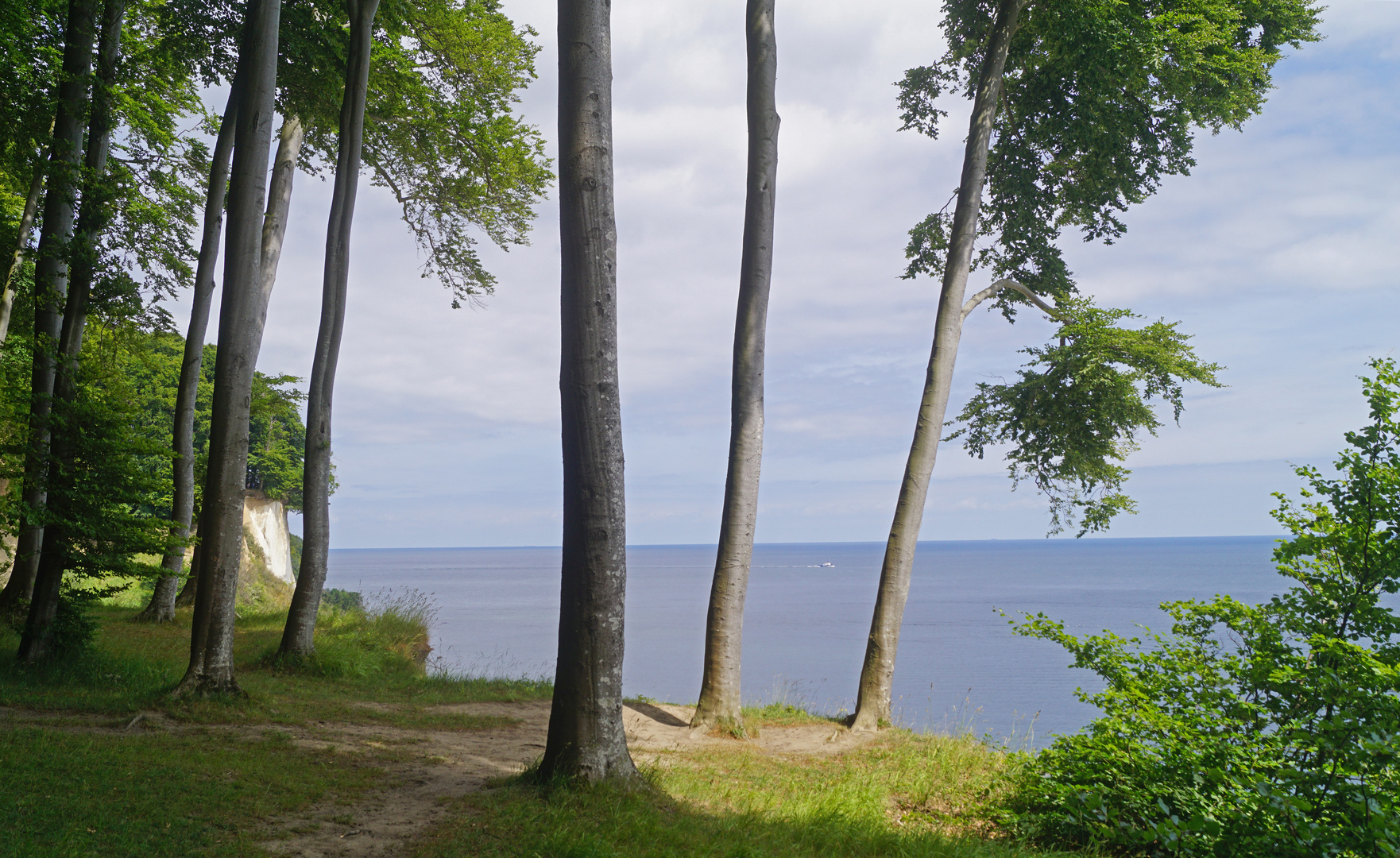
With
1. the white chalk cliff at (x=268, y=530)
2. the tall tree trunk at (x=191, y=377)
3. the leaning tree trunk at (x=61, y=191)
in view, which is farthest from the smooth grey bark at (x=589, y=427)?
the white chalk cliff at (x=268, y=530)

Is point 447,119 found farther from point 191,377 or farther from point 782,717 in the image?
point 782,717

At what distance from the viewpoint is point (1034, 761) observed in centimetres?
621

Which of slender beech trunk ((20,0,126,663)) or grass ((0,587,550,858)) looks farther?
slender beech trunk ((20,0,126,663))

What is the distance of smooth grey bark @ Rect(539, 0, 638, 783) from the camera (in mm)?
5316

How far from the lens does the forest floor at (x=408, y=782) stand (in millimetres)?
4414

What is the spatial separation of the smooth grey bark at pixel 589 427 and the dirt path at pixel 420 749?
100cm

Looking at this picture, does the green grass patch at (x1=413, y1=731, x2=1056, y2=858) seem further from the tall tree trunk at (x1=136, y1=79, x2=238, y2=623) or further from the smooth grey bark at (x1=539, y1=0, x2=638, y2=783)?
the tall tree trunk at (x1=136, y1=79, x2=238, y2=623)

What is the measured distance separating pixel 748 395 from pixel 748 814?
4.94 metres

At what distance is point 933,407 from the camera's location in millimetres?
10344

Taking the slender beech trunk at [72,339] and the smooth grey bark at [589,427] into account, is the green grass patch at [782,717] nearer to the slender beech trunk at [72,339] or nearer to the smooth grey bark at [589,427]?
the smooth grey bark at [589,427]

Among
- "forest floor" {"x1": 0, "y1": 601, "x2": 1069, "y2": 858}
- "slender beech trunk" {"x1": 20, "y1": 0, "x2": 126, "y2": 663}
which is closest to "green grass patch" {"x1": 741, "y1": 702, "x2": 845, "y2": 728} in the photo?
"forest floor" {"x1": 0, "y1": 601, "x2": 1069, "y2": 858}

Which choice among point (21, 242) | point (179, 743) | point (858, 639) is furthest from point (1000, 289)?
point (858, 639)

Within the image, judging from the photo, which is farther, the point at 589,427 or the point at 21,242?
the point at 21,242

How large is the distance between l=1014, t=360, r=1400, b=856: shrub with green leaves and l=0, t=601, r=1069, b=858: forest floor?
2.87ft
